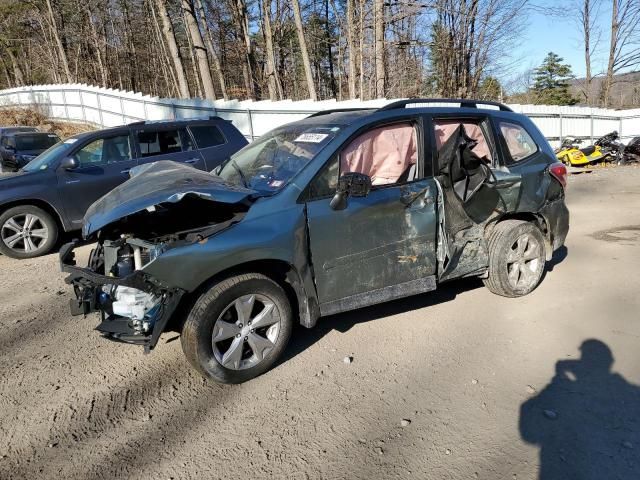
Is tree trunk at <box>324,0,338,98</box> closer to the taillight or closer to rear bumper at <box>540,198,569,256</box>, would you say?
the taillight

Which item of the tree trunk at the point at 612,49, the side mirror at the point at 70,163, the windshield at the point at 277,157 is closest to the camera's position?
the windshield at the point at 277,157

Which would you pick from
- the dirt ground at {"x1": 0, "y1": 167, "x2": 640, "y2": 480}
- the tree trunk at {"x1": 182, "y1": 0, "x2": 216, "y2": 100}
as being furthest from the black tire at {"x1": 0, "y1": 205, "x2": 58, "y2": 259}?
the tree trunk at {"x1": 182, "y1": 0, "x2": 216, "y2": 100}

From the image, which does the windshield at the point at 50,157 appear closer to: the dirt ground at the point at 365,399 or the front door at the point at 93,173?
the front door at the point at 93,173

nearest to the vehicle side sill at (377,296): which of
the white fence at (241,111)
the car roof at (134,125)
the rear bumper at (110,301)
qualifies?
the rear bumper at (110,301)

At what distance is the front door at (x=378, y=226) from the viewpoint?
11.1 ft

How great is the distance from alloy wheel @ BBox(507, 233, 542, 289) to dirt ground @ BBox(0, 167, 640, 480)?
7.8 inches

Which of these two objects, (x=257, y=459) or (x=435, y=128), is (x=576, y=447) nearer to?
(x=257, y=459)

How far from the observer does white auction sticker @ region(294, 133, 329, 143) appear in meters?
3.66

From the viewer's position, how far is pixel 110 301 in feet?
10.4

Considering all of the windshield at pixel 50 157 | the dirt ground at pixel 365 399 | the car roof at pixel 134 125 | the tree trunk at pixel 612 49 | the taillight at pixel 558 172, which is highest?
the tree trunk at pixel 612 49

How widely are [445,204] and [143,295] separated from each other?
8.25 feet

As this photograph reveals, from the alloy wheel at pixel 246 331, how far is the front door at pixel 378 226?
1.40 ft

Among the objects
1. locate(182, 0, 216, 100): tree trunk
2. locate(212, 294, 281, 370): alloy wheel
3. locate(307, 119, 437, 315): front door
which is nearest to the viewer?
locate(212, 294, 281, 370): alloy wheel

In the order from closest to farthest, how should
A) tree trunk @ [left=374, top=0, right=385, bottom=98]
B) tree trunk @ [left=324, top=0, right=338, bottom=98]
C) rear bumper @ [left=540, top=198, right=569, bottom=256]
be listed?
rear bumper @ [left=540, top=198, right=569, bottom=256], tree trunk @ [left=374, top=0, right=385, bottom=98], tree trunk @ [left=324, top=0, right=338, bottom=98]
